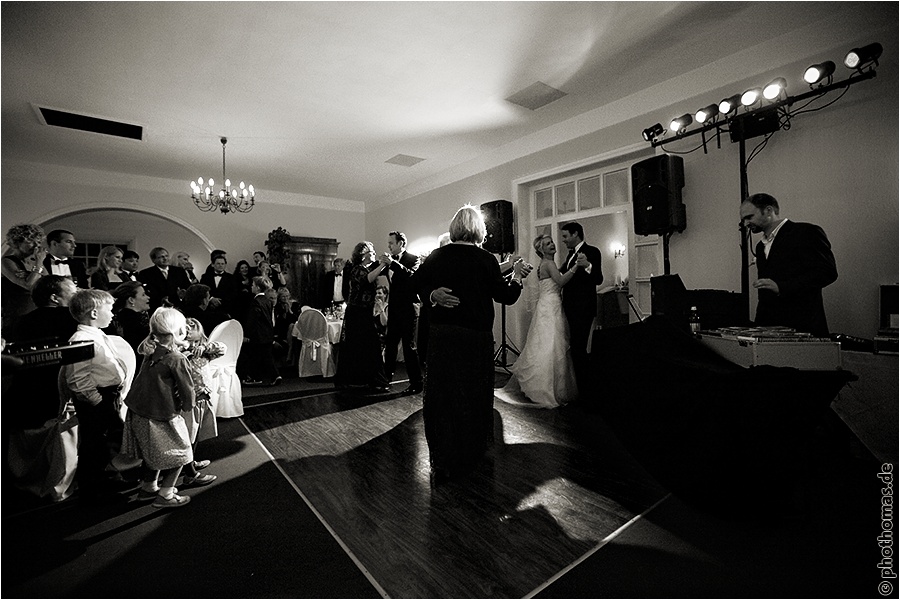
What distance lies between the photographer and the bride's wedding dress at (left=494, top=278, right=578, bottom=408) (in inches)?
149

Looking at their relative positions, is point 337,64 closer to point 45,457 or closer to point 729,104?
point 729,104

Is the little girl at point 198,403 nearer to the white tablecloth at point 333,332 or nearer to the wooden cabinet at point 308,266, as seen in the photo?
the white tablecloth at point 333,332

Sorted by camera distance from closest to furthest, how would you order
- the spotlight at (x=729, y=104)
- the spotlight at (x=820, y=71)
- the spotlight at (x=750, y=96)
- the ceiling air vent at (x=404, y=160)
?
the spotlight at (x=820, y=71) < the spotlight at (x=750, y=96) < the spotlight at (x=729, y=104) < the ceiling air vent at (x=404, y=160)

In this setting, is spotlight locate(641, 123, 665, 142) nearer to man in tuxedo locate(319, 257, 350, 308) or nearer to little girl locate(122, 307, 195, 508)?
little girl locate(122, 307, 195, 508)

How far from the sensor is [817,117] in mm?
3271

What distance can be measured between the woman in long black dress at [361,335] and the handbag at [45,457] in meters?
2.42

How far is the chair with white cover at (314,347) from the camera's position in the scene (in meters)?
5.00

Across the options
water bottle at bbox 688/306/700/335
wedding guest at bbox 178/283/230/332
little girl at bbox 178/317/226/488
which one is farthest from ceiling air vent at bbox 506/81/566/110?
wedding guest at bbox 178/283/230/332

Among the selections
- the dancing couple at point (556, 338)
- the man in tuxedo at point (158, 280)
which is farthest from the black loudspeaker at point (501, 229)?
the man in tuxedo at point (158, 280)

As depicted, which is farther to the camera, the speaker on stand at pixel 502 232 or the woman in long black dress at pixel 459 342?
the speaker on stand at pixel 502 232

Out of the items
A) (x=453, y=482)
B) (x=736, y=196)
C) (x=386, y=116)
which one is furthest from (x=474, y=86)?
(x=453, y=482)

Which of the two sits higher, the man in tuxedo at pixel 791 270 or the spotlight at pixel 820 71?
the spotlight at pixel 820 71

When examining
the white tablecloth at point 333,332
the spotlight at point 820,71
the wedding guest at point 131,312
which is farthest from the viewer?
the white tablecloth at point 333,332

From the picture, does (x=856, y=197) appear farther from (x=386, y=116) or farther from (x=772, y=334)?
(x=386, y=116)
